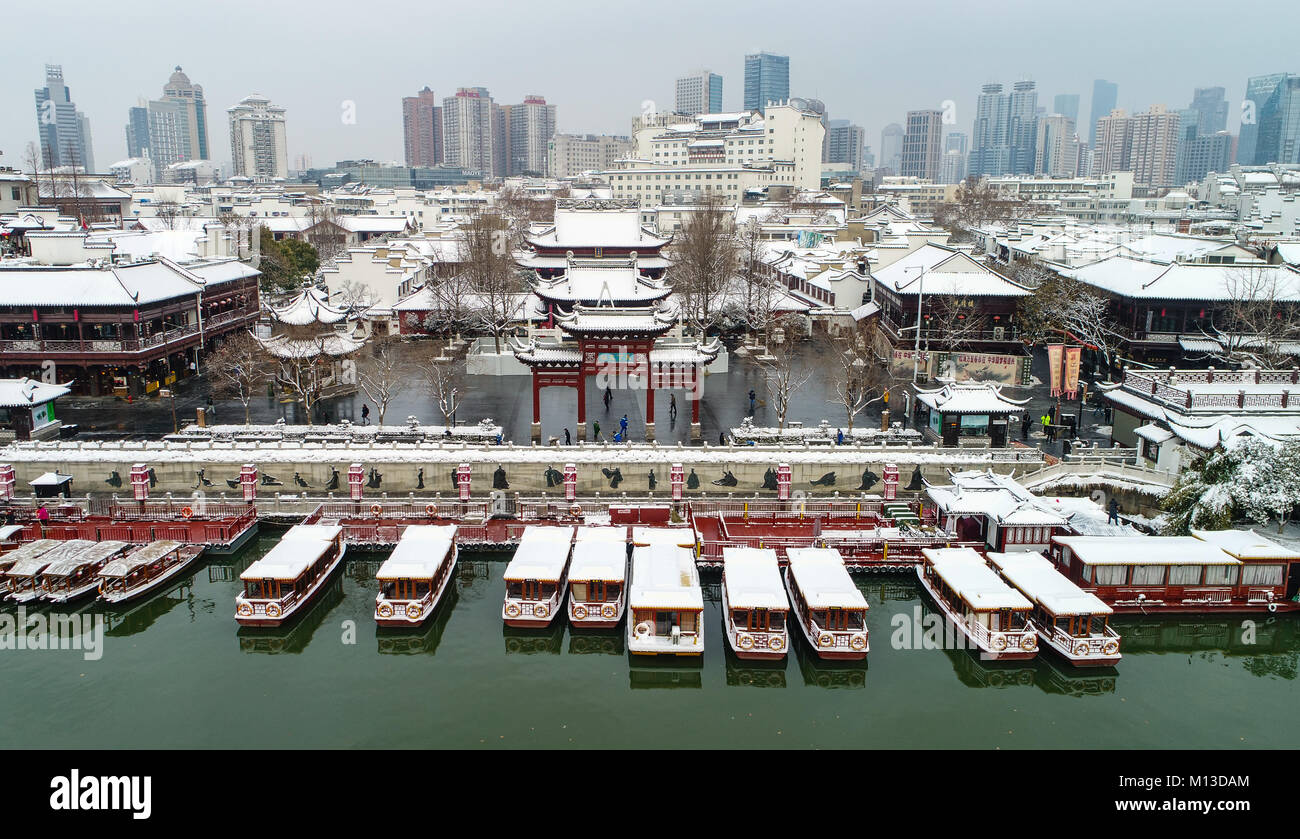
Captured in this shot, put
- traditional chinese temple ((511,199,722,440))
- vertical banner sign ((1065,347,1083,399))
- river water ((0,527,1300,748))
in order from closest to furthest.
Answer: river water ((0,527,1300,748)) < traditional chinese temple ((511,199,722,440)) < vertical banner sign ((1065,347,1083,399))

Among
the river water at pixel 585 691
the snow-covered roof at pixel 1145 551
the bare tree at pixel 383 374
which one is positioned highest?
the bare tree at pixel 383 374

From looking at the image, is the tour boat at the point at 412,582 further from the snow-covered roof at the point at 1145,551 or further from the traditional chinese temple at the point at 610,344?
the snow-covered roof at the point at 1145,551

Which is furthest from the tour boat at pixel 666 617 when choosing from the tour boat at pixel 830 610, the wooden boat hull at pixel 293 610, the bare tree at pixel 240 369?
the bare tree at pixel 240 369

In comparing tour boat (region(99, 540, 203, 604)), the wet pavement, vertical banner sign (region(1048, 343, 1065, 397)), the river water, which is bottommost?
the river water

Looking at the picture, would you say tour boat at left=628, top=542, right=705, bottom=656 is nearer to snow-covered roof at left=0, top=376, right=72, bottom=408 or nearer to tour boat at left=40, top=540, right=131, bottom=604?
tour boat at left=40, top=540, right=131, bottom=604

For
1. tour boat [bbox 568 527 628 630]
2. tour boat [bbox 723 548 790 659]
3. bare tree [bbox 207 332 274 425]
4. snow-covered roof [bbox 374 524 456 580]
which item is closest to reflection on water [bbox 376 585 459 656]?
snow-covered roof [bbox 374 524 456 580]

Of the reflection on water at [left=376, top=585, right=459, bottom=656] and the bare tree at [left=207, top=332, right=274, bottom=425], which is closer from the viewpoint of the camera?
the reflection on water at [left=376, top=585, right=459, bottom=656]
